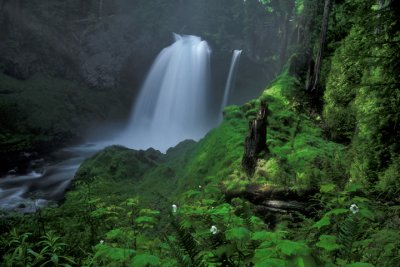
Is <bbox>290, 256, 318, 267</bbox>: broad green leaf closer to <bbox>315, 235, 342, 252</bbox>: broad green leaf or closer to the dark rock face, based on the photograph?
<bbox>315, 235, 342, 252</bbox>: broad green leaf

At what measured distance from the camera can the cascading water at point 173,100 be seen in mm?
30688

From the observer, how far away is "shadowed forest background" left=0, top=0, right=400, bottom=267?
124 inches

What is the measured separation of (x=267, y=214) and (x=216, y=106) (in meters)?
26.3

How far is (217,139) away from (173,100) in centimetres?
2083

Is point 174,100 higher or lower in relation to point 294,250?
lower

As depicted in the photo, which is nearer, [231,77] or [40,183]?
[40,183]

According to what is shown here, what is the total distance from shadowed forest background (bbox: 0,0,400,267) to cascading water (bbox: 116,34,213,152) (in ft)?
4.73

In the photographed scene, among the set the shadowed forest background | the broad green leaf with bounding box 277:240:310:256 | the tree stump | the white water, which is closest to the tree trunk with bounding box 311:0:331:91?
the shadowed forest background

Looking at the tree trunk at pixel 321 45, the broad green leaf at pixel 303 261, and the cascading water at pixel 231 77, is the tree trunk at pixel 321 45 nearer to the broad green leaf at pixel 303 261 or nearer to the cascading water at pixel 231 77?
the broad green leaf at pixel 303 261

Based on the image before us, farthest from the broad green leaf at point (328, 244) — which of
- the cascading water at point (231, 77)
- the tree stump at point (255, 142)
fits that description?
the cascading water at point (231, 77)

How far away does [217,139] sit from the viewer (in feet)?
35.2

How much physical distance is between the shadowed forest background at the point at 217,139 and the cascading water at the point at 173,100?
1442mm

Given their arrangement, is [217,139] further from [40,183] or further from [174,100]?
[174,100]

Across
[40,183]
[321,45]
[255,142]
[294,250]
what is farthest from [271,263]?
[40,183]
